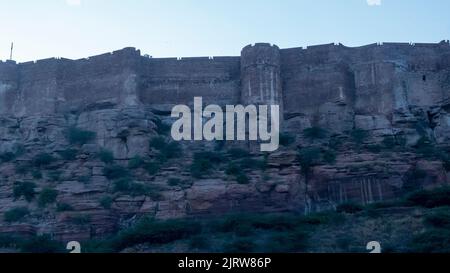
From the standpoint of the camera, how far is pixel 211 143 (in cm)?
3569

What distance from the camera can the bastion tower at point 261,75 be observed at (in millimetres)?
36438

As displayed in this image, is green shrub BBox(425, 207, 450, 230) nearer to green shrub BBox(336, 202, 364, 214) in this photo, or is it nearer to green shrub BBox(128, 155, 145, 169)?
green shrub BBox(336, 202, 364, 214)

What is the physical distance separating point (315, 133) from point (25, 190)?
1183 cm

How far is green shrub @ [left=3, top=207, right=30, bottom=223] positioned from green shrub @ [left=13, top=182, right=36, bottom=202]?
96cm

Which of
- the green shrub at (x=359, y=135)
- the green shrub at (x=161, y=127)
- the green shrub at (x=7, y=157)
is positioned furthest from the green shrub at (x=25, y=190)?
the green shrub at (x=359, y=135)

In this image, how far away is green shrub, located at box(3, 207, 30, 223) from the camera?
30172mm

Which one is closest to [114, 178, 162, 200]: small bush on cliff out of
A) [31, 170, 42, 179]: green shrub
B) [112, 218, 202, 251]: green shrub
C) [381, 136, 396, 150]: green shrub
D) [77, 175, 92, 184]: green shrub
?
[77, 175, 92, 184]: green shrub

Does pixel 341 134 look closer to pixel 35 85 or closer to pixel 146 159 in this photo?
pixel 146 159

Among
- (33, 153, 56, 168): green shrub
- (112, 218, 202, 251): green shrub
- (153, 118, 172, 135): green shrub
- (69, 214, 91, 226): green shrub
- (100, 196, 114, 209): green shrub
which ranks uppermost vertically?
(153, 118, 172, 135): green shrub

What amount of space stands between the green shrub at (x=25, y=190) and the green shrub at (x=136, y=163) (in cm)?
381

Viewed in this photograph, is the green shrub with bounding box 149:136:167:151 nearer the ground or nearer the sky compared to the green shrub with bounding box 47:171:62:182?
nearer the sky

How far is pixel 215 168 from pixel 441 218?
10435 millimetres
